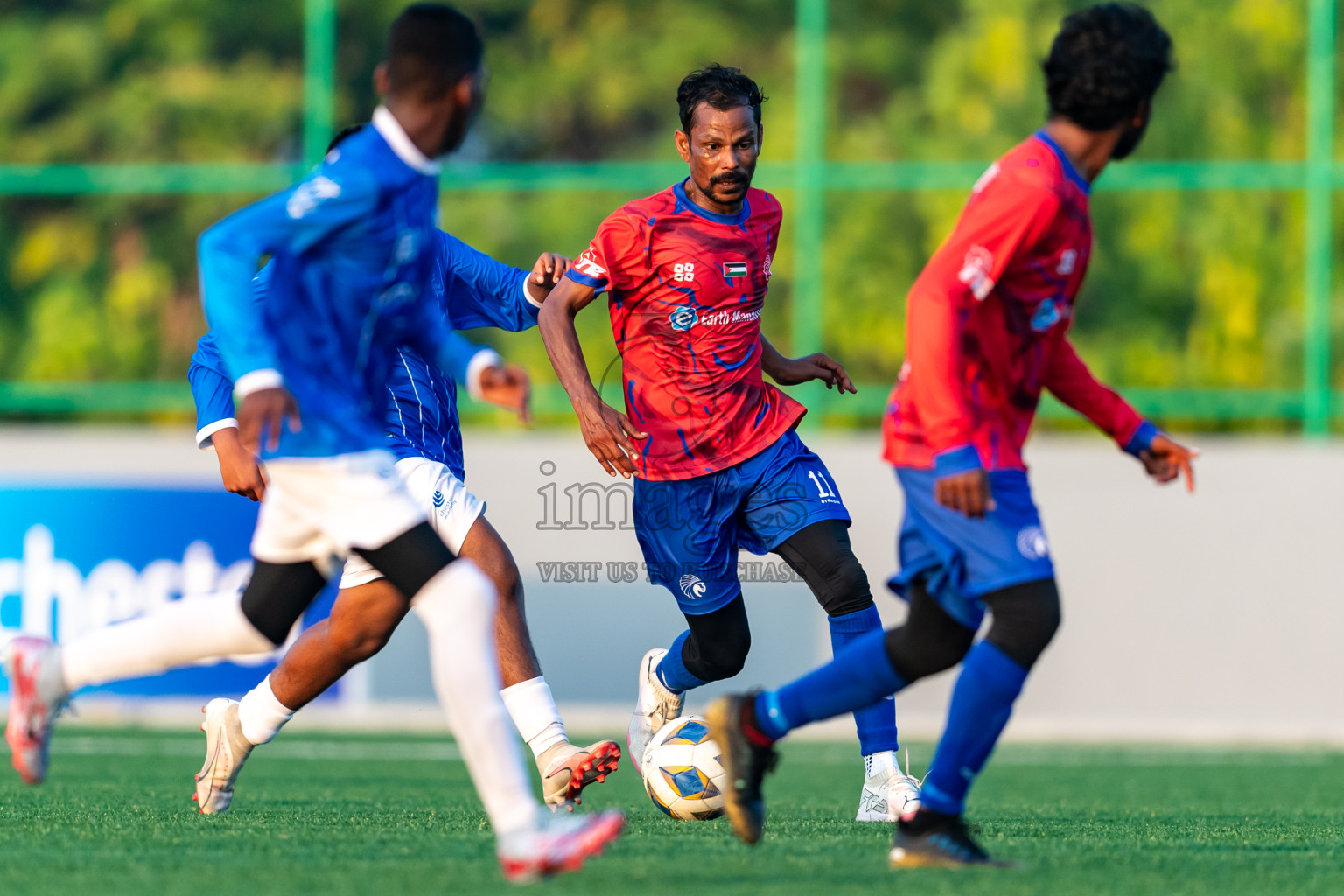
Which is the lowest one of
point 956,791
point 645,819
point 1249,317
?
point 645,819

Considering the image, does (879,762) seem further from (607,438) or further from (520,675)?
(607,438)

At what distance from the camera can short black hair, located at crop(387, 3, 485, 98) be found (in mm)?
4266

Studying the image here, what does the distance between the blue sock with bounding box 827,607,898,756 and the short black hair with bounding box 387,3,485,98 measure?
2471mm

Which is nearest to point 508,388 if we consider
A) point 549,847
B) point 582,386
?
point 549,847

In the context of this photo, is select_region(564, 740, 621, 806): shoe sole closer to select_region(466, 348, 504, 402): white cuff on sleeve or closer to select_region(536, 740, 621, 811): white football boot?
select_region(536, 740, 621, 811): white football boot

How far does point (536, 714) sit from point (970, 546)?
6.67ft

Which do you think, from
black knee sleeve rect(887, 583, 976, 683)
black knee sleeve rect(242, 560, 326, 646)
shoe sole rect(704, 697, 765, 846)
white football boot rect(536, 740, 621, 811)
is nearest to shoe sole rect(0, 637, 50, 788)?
black knee sleeve rect(242, 560, 326, 646)

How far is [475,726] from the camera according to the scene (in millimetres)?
4043

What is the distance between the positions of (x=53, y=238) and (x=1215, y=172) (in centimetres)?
973

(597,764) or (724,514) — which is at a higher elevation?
(724,514)

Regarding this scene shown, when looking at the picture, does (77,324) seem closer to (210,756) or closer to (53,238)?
(53,238)

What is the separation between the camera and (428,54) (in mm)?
4273

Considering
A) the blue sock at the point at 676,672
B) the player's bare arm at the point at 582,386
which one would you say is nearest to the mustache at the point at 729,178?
the player's bare arm at the point at 582,386

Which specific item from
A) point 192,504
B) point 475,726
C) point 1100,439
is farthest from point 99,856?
point 1100,439
